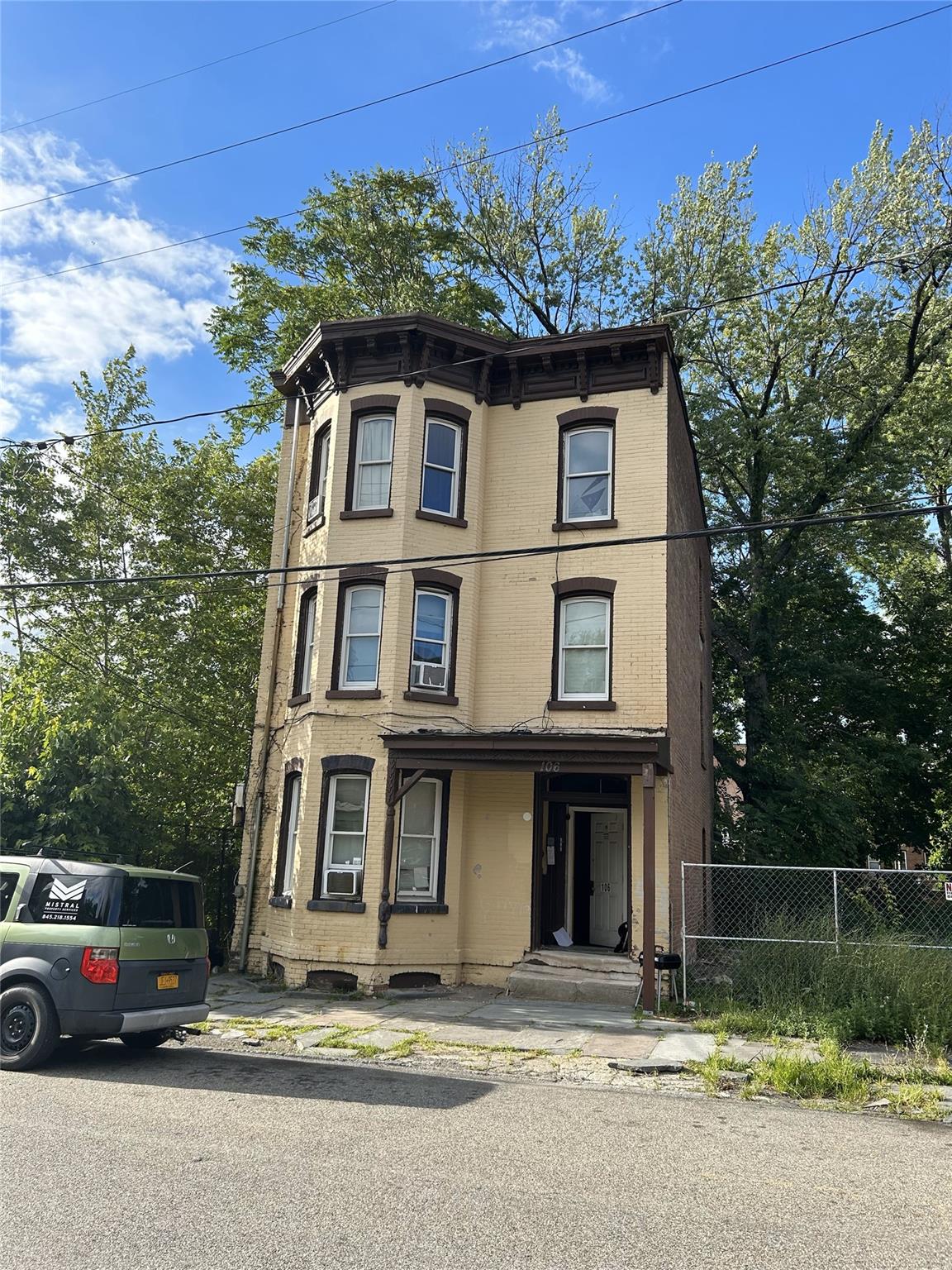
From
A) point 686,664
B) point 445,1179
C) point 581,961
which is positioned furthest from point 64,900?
point 686,664

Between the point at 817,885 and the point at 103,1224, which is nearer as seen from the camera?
the point at 103,1224

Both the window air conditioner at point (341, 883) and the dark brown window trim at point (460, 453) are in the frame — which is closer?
the window air conditioner at point (341, 883)

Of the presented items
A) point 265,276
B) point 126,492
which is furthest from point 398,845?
point 265,276

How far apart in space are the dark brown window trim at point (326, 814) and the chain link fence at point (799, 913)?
16.6 feet

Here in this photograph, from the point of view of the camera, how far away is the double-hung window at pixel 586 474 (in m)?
16.0

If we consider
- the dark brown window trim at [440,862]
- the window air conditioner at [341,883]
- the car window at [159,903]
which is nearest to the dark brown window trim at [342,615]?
the dark brown window trim at [440,862]

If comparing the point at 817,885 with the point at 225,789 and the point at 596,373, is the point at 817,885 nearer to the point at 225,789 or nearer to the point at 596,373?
the point at 596,373

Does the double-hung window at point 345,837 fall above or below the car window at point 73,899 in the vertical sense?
above

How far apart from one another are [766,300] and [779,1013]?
21.4 meters

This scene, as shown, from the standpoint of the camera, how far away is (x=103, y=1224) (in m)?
4.65

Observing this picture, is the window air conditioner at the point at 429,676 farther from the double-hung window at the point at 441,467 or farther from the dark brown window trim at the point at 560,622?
the double-hung window at the point at 441,467

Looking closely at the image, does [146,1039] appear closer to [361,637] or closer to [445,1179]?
[445,1179]

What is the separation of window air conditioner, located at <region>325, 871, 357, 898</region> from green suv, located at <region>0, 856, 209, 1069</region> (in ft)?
17.0

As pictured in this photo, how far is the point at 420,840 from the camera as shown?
48.5ft
